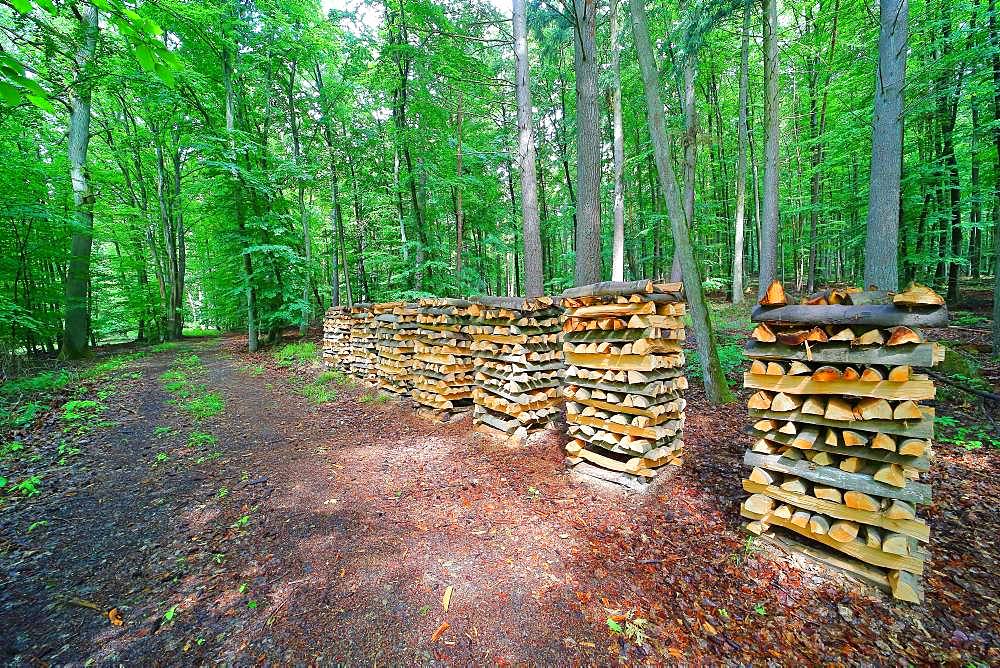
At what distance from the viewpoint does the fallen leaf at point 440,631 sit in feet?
7.48

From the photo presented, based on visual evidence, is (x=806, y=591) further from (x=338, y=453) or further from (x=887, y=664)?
(x=338, y=453)

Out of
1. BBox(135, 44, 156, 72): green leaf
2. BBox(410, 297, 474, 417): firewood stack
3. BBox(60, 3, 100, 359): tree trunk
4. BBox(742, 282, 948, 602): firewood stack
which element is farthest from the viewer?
BBox(60, 3, 100, 359): tree trunk

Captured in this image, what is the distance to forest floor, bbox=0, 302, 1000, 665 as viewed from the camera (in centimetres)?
220

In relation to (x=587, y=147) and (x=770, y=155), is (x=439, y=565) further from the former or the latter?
(x=770, y=155)

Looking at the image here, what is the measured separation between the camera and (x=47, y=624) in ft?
7.80

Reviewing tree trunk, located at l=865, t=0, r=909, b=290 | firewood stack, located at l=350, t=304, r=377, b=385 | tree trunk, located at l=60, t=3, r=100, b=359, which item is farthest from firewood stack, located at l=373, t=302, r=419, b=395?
tree trunk, located at l=60, t=3, r=100, b=359

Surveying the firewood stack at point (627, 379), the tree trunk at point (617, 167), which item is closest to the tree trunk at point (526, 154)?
the firewood stack at point (627, 379)

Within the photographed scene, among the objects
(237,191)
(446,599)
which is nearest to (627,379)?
(446,599)

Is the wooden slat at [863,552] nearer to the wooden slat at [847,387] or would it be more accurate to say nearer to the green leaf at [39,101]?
the wooden slat at [847,387]

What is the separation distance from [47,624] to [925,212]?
19.4 m

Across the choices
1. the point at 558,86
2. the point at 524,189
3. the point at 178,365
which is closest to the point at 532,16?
the point at 524,189

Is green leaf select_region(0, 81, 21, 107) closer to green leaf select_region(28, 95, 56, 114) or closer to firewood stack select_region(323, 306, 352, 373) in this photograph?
green leaf select_region(28, 95, 56, 114)

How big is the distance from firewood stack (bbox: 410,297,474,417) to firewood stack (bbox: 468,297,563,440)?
1.88 feet

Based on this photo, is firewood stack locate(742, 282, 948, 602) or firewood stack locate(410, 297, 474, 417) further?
firewood stack locate(410, 297, 474, 417)
